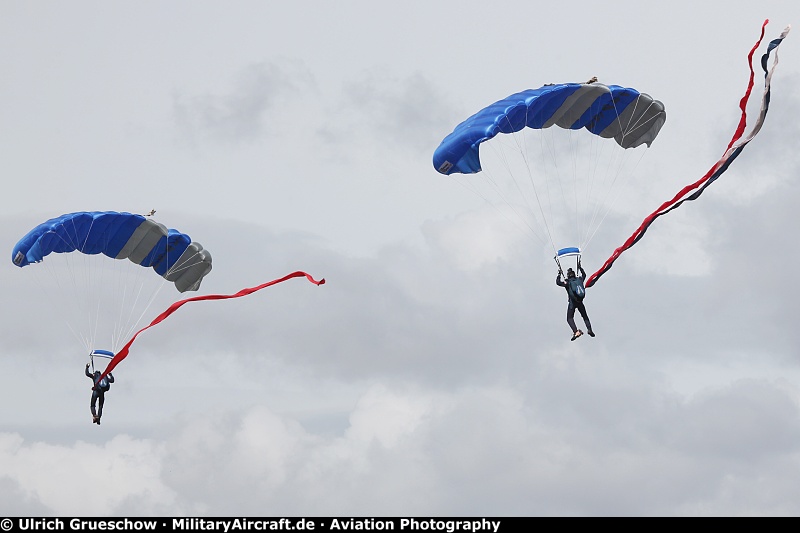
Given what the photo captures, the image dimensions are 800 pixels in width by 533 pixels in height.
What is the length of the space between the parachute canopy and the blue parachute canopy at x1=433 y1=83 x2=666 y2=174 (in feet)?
28.5

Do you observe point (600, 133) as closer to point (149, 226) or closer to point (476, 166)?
point (476, 166)

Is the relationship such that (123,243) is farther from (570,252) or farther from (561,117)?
(570,252)

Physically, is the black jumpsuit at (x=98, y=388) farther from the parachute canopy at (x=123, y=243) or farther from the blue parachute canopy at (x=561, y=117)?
the blue parachute canopy at (x=561, y=117)

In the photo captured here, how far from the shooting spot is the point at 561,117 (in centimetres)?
3531

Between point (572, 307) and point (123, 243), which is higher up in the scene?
point (123, 243)

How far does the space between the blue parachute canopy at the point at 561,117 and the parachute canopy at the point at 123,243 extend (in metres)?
8.70

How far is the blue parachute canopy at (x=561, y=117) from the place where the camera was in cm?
3269

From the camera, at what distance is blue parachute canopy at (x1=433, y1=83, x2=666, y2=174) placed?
1287 inches

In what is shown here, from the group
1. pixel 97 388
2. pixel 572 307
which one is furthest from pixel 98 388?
pixel 572 307

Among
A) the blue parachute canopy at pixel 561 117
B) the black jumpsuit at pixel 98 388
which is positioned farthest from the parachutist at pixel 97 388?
the blue parachute canopy at pixel 561 117

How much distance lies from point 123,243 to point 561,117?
11.8m
